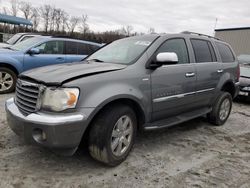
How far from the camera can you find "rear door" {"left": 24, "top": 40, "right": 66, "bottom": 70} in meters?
6.94

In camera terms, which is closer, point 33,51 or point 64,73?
point 64,73

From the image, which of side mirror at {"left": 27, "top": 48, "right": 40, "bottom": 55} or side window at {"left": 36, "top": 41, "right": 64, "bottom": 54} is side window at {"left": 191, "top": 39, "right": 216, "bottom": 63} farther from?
side window at {"left": 36, "top": 41, "right": 64, "bottom": 54}

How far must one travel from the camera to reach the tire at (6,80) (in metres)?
6.65

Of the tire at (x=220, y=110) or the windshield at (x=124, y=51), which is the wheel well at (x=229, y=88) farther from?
the windshield at (x=124, y=51)

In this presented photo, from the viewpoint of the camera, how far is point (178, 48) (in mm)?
4207

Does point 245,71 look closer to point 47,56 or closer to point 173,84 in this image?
point 173,84

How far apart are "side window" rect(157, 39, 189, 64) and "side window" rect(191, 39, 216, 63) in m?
0.29

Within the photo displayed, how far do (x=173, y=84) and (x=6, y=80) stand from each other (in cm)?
481

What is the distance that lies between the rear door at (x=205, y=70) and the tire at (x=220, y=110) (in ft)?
1.22

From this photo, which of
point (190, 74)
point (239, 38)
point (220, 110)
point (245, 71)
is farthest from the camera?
point (239, 38)

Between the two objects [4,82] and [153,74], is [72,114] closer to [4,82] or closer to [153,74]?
[153,74]

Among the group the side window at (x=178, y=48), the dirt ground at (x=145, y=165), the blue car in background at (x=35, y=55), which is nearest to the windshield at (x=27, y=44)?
the blue car in background at (x=35, y=55)

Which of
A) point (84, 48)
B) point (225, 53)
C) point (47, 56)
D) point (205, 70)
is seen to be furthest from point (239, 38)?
point (205, 70)

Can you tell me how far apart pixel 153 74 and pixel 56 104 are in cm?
145
